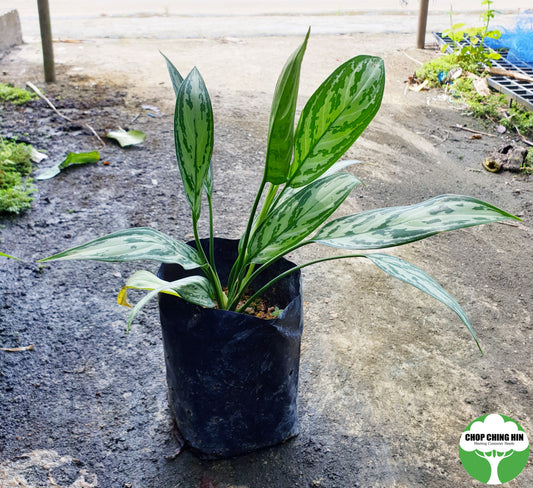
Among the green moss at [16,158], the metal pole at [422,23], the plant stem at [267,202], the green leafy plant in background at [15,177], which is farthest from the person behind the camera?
the metal pole at [422,23]

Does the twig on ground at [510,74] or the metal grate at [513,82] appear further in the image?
the twig on ground at [510,74]

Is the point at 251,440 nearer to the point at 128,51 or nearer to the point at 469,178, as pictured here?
the point at 469,178

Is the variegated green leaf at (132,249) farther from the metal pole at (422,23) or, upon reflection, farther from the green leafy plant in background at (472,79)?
the metal pole at (422,23)

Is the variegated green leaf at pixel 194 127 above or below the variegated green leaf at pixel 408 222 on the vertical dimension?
above

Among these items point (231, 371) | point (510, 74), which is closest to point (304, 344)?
point (231, 371)

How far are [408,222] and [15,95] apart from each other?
2.80 m

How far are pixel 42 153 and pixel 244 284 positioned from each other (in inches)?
68.2

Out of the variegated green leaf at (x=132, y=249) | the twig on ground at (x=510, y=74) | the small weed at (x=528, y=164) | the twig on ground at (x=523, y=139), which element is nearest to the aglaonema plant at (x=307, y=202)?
the variegated green leaf at (x=132, y=249)

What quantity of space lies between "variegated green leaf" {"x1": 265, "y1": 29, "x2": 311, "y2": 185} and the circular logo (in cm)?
80

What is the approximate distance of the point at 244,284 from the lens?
116cm

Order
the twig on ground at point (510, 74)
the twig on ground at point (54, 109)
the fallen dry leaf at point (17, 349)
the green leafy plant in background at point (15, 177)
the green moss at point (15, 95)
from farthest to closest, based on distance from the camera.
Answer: the twig on ground at point (510, 74) < the green moss at point (15, 95) < the twig on ground at point (54, 109) < the green leafy plant in background at point (15, 177) < the fallen dry leaf at point (17, 349)

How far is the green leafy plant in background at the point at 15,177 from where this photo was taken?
6.84ft

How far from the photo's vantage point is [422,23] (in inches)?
165

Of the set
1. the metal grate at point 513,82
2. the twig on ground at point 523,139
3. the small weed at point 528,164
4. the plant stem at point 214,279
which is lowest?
the small weed at point 528,164
